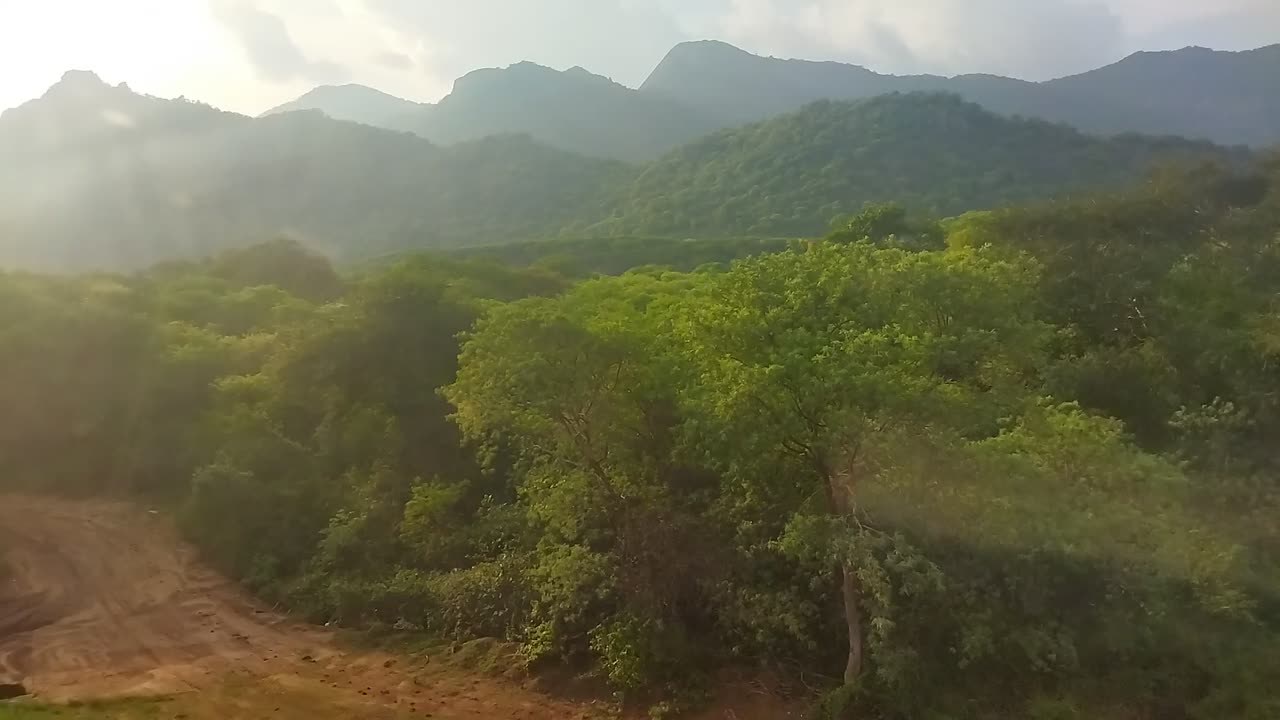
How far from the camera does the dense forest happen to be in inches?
430

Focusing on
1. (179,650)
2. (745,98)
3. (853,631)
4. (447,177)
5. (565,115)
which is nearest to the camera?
(853,631)

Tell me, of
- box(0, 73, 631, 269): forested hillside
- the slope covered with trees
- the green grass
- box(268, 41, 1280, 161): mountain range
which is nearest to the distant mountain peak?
box(0, 73, 631, 269): forested hillside

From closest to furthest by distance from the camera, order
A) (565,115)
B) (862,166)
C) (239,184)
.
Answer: (239,184) < (862,166) < (565,115)

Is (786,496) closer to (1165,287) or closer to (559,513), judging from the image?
(559,513)

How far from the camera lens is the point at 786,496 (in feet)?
43.6

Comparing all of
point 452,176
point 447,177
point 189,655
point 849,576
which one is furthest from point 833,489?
point 452,176

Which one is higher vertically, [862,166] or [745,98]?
[745,98]

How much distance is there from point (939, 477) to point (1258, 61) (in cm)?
15173

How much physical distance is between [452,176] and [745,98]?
84.3 meters

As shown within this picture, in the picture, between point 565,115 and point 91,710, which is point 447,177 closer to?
point 565,115

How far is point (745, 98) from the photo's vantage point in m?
158

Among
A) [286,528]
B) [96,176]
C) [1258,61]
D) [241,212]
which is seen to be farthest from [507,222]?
[1258,61]

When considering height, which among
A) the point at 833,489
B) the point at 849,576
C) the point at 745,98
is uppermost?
the point at 745,98

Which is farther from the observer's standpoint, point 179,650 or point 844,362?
point 179,650
